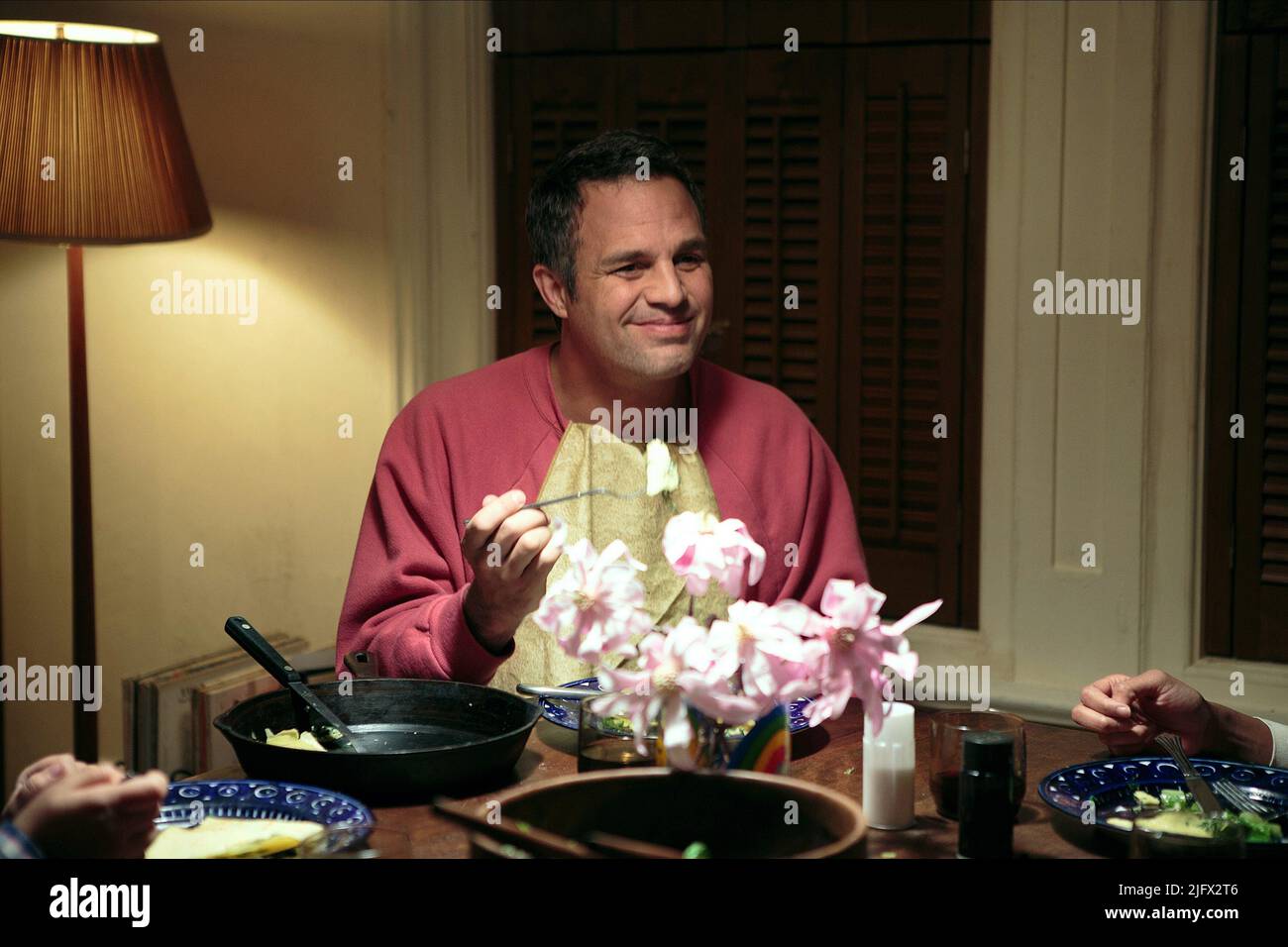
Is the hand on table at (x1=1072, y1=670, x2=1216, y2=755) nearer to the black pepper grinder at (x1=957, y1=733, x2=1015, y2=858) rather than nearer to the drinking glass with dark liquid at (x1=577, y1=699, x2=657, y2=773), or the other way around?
the black pepper grinder at (x1=957, y1=733, x2=1015, y2=858)

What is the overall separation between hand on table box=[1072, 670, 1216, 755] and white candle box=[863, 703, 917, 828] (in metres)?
0.30

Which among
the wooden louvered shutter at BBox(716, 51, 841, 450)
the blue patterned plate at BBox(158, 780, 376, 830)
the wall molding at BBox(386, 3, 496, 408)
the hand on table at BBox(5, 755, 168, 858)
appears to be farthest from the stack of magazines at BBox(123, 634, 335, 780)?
the hand on table at BBox(5, 755, 168, 858)

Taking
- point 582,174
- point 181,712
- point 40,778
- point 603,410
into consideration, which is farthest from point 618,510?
point 181,712

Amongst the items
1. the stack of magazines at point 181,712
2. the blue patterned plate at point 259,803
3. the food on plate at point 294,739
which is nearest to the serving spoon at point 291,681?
the food on plate at point 294,739

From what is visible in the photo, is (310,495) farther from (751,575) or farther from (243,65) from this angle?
(751,575)

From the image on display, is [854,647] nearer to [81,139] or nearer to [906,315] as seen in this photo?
[906,315]

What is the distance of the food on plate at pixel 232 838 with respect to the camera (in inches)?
51.5

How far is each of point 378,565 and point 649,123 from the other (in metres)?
1.44

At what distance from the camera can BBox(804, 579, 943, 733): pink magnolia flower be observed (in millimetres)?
1223

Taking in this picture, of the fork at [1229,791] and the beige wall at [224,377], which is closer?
the fork at [1229,791]

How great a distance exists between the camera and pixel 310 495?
3512 mm

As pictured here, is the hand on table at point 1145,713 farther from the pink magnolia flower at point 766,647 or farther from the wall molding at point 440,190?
the wall molding at point 440,190

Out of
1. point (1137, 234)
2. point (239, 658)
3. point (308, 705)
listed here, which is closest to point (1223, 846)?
point (308, 705)

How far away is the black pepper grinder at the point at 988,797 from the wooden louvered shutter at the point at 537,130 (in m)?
2.17
